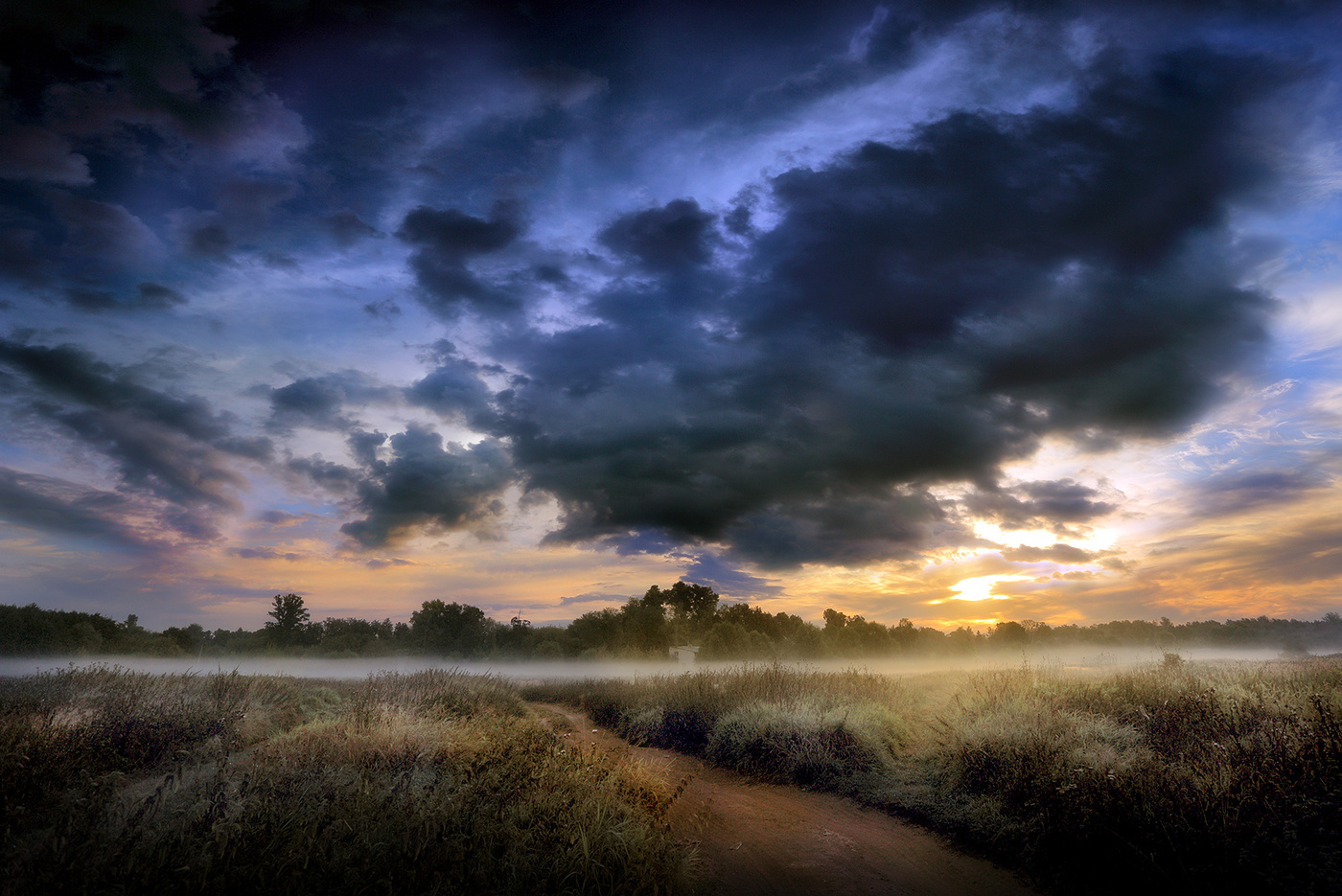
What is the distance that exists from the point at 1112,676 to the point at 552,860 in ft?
49.4

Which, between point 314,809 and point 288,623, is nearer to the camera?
point 314,809

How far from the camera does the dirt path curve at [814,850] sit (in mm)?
5973

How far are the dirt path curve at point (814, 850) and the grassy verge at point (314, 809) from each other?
75 centimetres

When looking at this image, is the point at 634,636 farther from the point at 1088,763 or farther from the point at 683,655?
the point at 1088,763

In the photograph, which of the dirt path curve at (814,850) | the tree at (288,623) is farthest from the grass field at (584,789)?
the tree at (288,623)

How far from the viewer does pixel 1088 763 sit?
718 cm

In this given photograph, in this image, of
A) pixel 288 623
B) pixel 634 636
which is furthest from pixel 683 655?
pixel 288 623

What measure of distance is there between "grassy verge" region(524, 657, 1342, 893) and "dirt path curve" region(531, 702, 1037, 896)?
1.63 feet

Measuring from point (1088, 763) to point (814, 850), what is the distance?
380 cm

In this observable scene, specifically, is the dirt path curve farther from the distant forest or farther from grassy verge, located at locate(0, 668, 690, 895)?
the distant forest

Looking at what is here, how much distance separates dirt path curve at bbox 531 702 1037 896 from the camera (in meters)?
5.97

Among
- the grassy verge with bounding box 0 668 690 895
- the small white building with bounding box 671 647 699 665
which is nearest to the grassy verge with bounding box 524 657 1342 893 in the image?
the grassy verge with bounding box 0 668 690 895

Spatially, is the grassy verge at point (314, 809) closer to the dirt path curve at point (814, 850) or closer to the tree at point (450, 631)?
the dirt path curve at point (814, 850)

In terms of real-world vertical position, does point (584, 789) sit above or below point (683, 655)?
above
